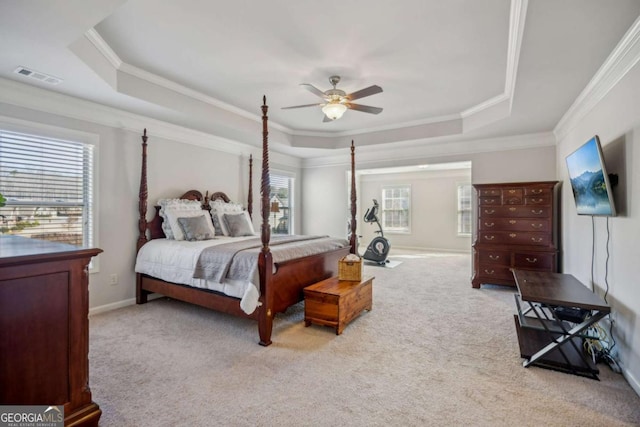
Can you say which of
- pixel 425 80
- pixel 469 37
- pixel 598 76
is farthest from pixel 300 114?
pixel 598 76

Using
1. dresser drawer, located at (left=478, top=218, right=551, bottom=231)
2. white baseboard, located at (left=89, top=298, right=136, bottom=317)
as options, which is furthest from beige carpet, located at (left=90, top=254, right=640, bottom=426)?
dresser drawer, located at (left=478, top=218, right=551, bottom=231)

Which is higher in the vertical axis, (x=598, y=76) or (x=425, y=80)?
(x=425, y=80)

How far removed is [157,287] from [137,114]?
223 cm

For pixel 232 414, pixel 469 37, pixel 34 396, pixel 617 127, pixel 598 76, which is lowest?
pixel 232 414

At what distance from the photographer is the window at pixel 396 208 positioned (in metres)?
9.63

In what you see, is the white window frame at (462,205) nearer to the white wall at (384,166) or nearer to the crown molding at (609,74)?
the white wall at (384,166)

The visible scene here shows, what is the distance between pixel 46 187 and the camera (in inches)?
131

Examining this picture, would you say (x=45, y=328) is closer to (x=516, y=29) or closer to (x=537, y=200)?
(x=516, y=29)

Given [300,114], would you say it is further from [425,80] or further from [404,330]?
[404,330]

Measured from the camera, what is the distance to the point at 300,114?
195 inches

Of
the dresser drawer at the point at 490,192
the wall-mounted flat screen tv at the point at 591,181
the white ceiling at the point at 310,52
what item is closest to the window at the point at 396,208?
the dresser drawer at the point at 490,192

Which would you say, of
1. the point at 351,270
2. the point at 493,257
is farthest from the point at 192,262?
the point at 493,257

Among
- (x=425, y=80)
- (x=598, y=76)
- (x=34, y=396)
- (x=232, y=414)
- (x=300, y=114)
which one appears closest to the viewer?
(x=34, y=396)

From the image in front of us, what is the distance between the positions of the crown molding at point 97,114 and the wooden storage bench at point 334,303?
310 centimetres
